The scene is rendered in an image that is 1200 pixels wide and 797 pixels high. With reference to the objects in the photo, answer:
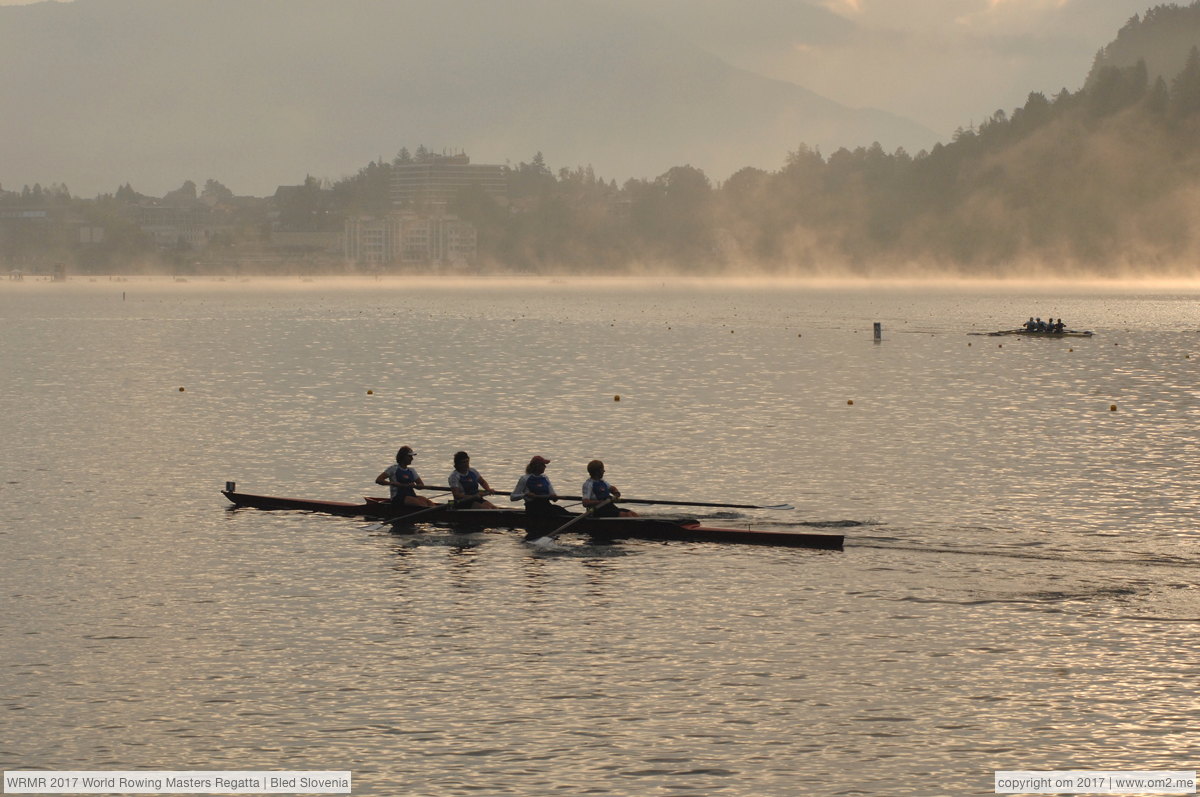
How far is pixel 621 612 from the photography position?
101ft

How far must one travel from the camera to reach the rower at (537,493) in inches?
1469

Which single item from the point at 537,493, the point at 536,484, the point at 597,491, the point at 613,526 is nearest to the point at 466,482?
the point at 536,484

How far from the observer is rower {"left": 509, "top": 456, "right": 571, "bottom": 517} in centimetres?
3731

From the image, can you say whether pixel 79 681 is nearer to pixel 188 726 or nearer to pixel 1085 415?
pixel 188 726

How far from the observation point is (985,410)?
72.3 metres

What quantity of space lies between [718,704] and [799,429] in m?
40.1

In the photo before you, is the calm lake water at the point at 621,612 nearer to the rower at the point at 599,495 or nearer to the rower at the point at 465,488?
the rower at the point at 465,488

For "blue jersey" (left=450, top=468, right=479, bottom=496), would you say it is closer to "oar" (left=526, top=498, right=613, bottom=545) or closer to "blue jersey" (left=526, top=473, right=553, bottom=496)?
"blue jersey" (left=526, top=473, right=553, bottom=496)

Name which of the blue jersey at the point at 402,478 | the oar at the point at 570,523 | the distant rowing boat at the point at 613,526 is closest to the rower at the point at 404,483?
the blue jersey at the point at 402,478

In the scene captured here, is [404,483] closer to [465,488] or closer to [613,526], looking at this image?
[465,488]

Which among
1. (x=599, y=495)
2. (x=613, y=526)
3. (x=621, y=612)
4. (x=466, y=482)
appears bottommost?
(x=621, y=612)

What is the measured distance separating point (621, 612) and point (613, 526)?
6.46 m

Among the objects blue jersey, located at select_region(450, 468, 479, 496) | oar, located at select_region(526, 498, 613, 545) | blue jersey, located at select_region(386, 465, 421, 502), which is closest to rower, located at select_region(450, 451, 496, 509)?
blue jersey, located at select_region(450, 468, 479, 496)

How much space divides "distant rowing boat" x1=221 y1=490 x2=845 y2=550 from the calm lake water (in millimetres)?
379
